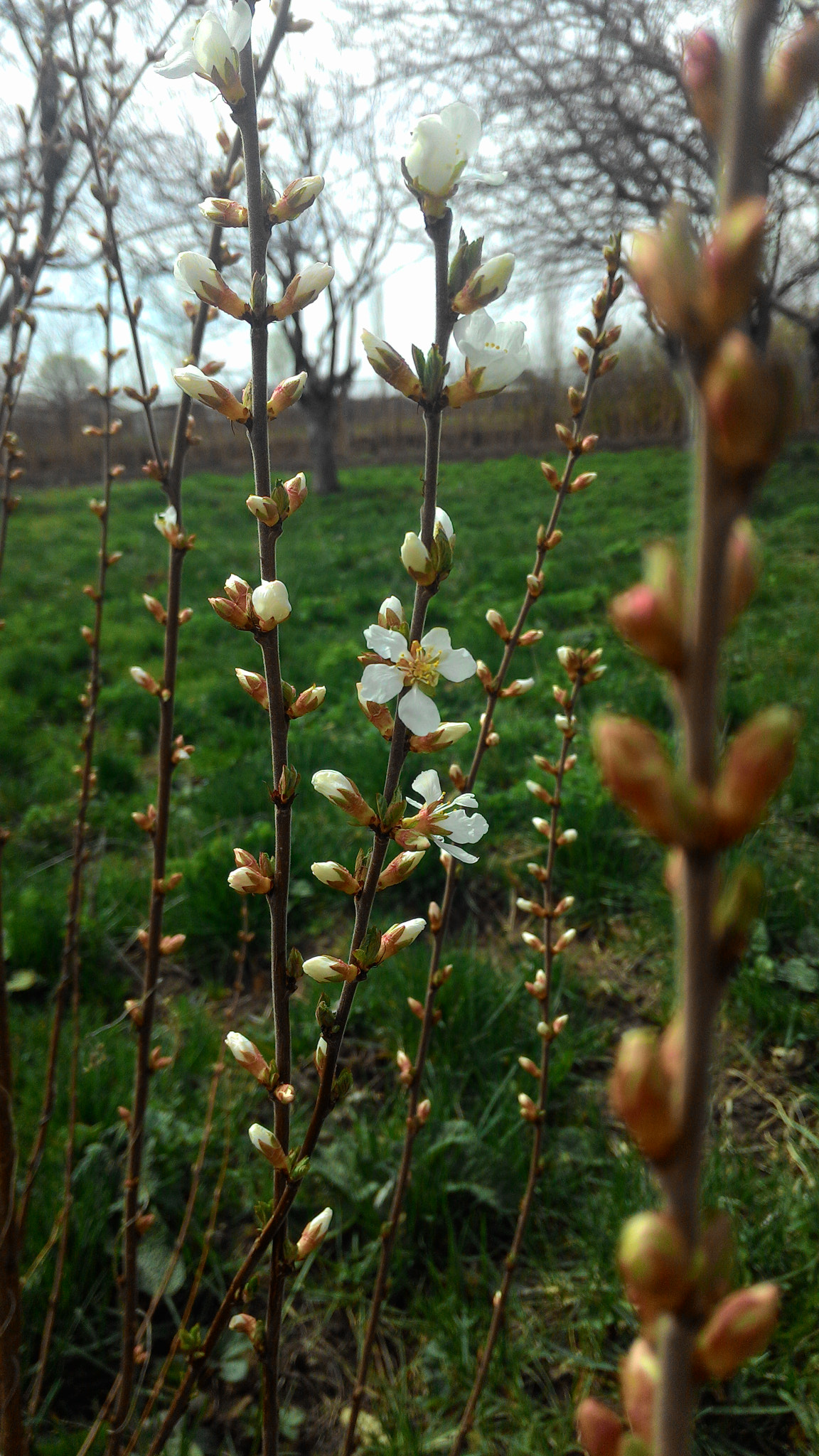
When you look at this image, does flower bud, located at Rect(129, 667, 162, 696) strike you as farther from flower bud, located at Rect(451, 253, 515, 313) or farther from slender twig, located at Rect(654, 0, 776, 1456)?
slender twig, located at Rect(654, 0, 776, 1456)

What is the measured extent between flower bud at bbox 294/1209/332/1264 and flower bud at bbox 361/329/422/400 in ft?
2.35

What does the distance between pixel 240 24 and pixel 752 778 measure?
806 millimetres

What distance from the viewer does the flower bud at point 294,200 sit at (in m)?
0.79

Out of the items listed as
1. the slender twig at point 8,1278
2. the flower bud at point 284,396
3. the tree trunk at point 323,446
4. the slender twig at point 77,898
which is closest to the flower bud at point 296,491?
the flower bud at point 284,396

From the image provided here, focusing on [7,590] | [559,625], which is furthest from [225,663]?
[7,590]

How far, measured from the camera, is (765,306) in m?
6.95

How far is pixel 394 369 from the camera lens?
0.69 m

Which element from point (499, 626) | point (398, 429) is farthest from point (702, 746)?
point (398, 429)

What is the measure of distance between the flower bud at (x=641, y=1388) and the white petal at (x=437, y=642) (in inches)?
20.9

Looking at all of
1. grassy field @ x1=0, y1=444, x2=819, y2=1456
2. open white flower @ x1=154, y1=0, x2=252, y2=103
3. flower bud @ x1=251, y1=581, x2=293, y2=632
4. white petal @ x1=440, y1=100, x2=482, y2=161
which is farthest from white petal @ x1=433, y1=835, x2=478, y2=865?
grassy field @ x1=0, y1=444, x2=819, y2=1456

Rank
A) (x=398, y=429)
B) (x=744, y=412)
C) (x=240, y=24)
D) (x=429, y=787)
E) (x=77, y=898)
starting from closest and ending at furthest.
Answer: (x=744, y=412) → (x=240, y=24) → (x=429, y=787) → (x=77, y=898) → (x=398, y=429)

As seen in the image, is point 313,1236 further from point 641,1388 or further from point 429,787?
point 641,1388

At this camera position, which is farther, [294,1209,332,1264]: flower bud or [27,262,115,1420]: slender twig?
[27,262,115,1420]: slender twig

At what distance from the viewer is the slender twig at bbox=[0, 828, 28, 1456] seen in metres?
1.17
